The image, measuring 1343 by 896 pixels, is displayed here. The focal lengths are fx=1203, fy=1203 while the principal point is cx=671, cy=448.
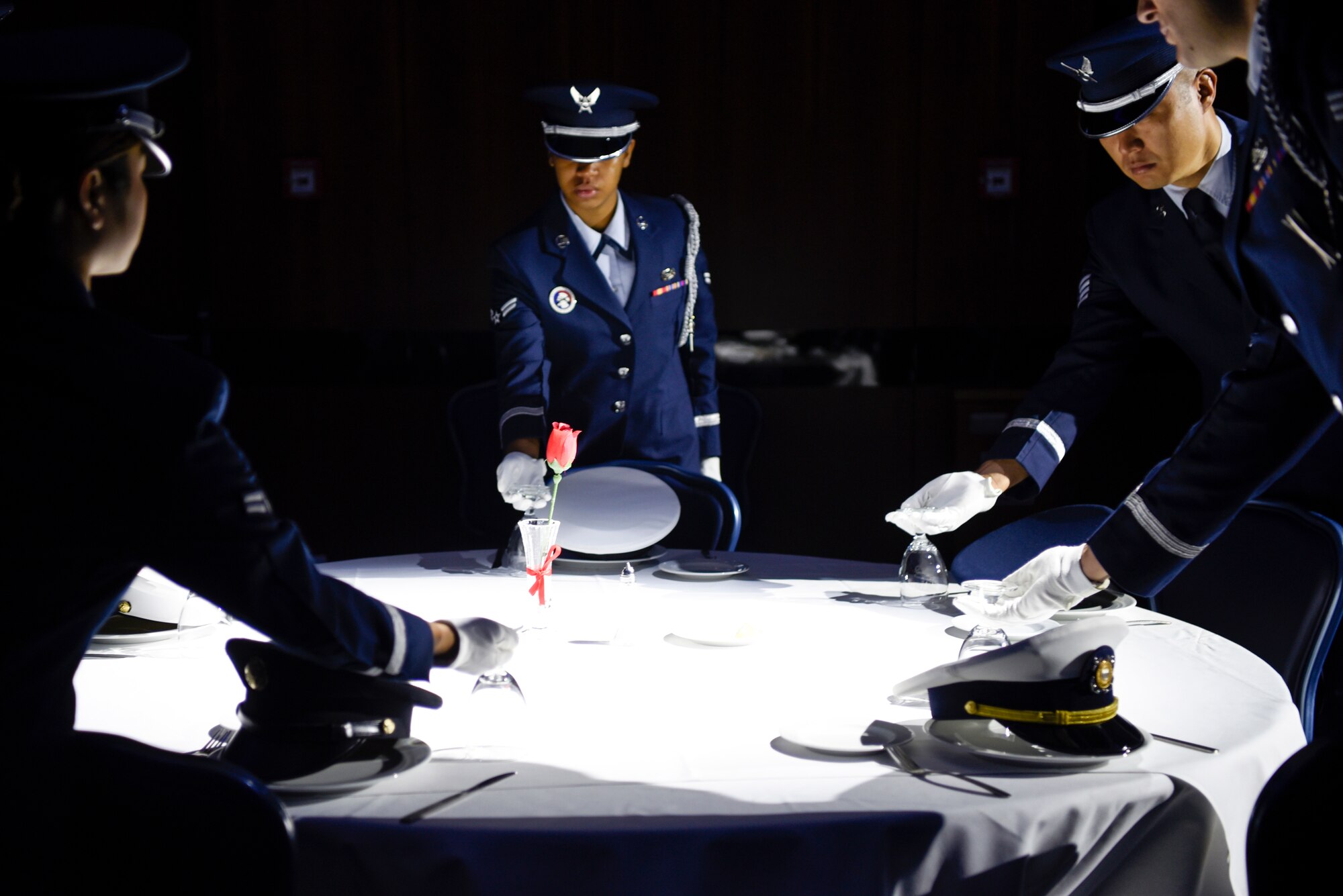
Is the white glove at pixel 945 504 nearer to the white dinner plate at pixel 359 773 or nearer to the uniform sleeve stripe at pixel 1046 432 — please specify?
the uniform sleeve stripe at pixel 1046 432

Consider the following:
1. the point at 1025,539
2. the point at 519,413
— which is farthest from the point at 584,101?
the point at 1025,539

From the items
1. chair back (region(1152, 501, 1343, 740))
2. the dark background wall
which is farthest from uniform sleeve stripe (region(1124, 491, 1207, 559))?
the dark background wall

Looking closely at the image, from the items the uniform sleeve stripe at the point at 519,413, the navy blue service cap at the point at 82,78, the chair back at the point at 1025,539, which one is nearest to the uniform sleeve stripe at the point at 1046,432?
the chair back at the point at 1025,539

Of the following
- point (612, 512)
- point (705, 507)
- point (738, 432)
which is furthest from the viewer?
point (738, 432)

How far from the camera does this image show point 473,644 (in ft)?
4.12

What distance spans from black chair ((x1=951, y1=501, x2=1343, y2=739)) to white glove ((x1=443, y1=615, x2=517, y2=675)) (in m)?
1.15

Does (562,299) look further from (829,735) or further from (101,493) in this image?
(101,493)

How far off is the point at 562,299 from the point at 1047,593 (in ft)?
5.57

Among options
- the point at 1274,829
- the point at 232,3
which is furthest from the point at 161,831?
the point at 232,3

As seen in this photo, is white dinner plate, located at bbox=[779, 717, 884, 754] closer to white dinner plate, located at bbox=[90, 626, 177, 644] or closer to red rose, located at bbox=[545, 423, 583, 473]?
red rose, located at bbox=[545, 423, 583, 473]

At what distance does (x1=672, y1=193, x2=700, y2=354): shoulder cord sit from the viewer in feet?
10.6

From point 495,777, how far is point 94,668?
68cm

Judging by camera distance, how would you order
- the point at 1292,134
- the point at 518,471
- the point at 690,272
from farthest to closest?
the point at 690,272 → the point at 518,471 → the point at 1292,134

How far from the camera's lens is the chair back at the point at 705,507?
2695mm
